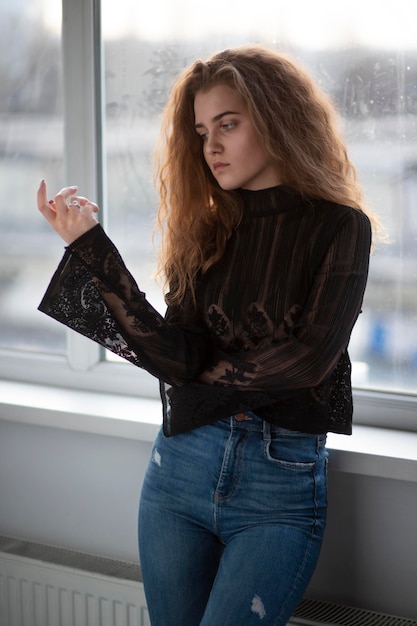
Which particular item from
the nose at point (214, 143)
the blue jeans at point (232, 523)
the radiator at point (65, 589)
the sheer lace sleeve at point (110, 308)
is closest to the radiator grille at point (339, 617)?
the blue jeans at point (232, 523)

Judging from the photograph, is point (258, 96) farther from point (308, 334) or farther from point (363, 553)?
point (363, 553)

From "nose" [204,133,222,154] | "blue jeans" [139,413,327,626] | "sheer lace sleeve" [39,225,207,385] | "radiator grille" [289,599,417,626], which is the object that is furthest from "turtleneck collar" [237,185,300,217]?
"radiator grille" [289,599,417,626]

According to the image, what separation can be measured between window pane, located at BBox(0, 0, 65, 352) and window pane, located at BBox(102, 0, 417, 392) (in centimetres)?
21

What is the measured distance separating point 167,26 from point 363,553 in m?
1.37

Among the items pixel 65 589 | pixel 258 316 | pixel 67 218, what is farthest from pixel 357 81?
pixel 65 589

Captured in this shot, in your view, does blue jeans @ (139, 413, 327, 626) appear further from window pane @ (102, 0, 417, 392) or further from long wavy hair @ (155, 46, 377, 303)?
window pane @ (102, 0, 417, 392)

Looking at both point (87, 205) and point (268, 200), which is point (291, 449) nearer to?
point (268, 200)

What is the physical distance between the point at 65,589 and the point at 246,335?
930mm

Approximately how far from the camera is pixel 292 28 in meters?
1.88

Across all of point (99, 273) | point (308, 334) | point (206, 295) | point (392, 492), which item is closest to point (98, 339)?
point (99, 273)

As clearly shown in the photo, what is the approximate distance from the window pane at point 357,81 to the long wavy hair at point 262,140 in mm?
337

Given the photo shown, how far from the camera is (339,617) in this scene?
1.71 metres

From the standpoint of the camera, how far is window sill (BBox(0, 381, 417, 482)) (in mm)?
1640

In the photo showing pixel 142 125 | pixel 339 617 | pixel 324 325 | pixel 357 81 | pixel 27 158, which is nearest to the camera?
pixel 324 325
